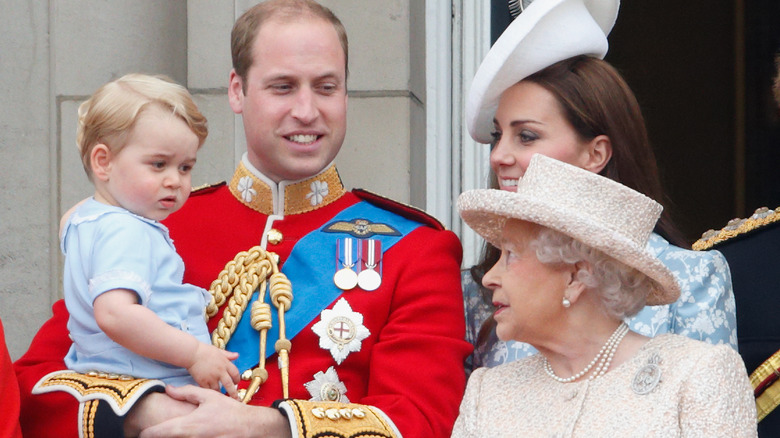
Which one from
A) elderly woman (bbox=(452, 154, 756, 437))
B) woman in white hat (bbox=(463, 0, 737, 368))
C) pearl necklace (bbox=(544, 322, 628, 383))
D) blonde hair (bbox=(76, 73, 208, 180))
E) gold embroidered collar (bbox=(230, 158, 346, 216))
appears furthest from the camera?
gold embroidered collar (bbox=(230, 158, 346, 216))

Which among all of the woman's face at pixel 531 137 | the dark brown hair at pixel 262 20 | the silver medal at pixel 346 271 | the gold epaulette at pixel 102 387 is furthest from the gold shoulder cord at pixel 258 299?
the woman's face at pixel 531 137

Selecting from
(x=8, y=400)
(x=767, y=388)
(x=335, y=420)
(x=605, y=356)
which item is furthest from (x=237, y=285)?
(x=767, y=388)

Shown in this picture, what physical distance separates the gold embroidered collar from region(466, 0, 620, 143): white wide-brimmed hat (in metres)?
0.47

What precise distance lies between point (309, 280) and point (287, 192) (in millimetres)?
276

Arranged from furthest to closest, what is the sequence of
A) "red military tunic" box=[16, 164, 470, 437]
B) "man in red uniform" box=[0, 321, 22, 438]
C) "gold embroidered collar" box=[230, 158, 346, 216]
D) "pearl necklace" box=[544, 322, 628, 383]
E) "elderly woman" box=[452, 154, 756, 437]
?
"gold embroidered collar" box=[230, 158, 346, 216], "red military tunic" box=[16, 164, 470, 437], "man in red uniform" box=[0, 321, 22, 438], "pearl necklace" box=[544, 322, 628, 383], "elderly woman" box=[452, 154, 756, 437]

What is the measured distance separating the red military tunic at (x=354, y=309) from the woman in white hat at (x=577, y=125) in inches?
8.6

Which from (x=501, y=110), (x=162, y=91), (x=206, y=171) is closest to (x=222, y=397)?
(x=162, y=91)

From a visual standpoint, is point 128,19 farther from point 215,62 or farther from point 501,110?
point 501,110

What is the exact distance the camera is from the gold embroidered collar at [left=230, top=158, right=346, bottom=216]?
11.5 ft

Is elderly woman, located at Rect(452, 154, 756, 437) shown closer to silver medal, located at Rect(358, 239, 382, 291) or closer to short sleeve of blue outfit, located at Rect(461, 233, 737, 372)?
short sleeve of blue outfit, located at Rect(461, 233, 737, 372)

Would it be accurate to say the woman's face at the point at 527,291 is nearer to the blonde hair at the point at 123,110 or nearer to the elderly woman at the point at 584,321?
the elderly woman at the point at 584,321

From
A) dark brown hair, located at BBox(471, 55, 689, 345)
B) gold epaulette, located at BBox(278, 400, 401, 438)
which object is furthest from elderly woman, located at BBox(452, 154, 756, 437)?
dark brown hair, located at BBox(471, 55, 689, 345)

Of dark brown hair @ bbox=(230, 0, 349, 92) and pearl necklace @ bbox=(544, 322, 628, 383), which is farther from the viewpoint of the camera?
dark brown hair @ bbox=(230, 0, 349, 92)

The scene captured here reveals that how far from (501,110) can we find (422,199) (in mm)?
1384
